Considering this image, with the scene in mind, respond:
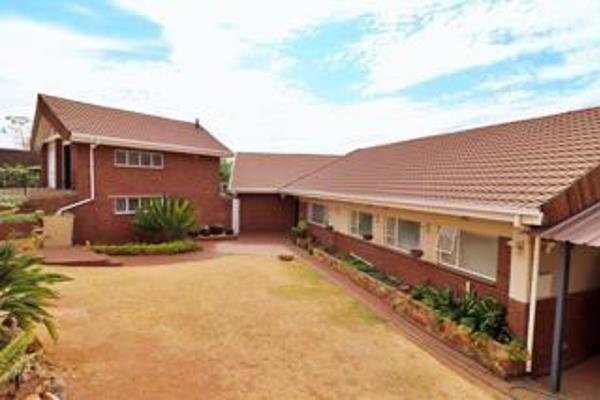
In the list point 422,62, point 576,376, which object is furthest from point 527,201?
point 422,62

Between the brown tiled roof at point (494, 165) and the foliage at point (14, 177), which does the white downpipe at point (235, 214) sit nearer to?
the brown tiled roof at point (494, 165)

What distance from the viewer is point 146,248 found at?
17.7 m

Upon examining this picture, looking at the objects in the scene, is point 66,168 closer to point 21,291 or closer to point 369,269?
point 369,269

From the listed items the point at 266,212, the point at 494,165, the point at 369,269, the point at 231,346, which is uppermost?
the point at 494,165

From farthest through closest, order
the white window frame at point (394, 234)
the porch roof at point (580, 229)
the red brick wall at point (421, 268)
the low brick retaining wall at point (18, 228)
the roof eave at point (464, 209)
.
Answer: the low brick retaining wall at point (18, 228) → the white window frame at point (394, 234) → the red brick wall at point (421, 268) → the roof eave at point (464, 209) → the porch roof at point (580, 229)

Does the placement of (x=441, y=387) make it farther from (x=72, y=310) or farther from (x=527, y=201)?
(x=72, y=310)

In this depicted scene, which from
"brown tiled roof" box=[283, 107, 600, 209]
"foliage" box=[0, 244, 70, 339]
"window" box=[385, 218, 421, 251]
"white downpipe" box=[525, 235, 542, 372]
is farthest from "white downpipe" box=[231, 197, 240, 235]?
"white downpipe" box=[525, 235, 542, 372]

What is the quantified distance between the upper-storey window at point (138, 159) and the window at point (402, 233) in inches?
501

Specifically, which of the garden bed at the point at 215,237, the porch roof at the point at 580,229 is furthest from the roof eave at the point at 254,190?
the porch roof at the point at 580,229

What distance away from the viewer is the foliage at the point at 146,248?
17141mm

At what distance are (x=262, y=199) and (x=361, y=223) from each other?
457 inches

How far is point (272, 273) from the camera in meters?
14.8

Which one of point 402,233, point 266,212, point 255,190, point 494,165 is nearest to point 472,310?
point 494,165

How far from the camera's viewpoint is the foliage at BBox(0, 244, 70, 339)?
5.91 meters
